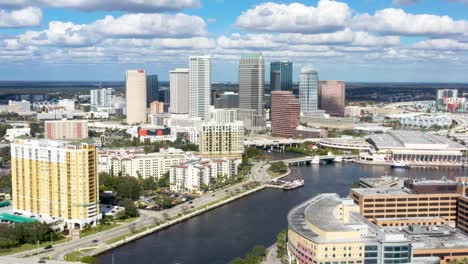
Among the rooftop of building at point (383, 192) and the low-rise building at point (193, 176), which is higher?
the rooftop of building at point (383, 192)

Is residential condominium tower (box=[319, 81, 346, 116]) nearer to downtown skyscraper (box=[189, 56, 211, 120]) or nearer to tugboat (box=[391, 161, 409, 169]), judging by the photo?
downtown skyscraper (box=[189, 56, 211, 120])

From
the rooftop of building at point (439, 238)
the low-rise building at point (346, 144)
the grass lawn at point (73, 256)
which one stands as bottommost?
the grass lawn at point (73, 256)

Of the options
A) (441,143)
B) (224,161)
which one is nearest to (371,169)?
(441,143)

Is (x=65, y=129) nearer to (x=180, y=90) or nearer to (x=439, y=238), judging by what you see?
(x=180, y=90)

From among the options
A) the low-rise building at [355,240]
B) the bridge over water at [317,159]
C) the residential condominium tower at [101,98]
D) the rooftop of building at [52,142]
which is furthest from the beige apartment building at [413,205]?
the residential condominium tower at [101,98]

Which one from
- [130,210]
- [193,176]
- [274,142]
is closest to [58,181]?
[130,210]

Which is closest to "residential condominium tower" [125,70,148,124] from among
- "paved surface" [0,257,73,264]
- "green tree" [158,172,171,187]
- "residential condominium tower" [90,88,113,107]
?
"residential condominium tower" [90,88,113,107]

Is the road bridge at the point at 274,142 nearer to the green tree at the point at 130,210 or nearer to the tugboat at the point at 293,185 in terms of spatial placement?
the tugboat at the point at 293,185
